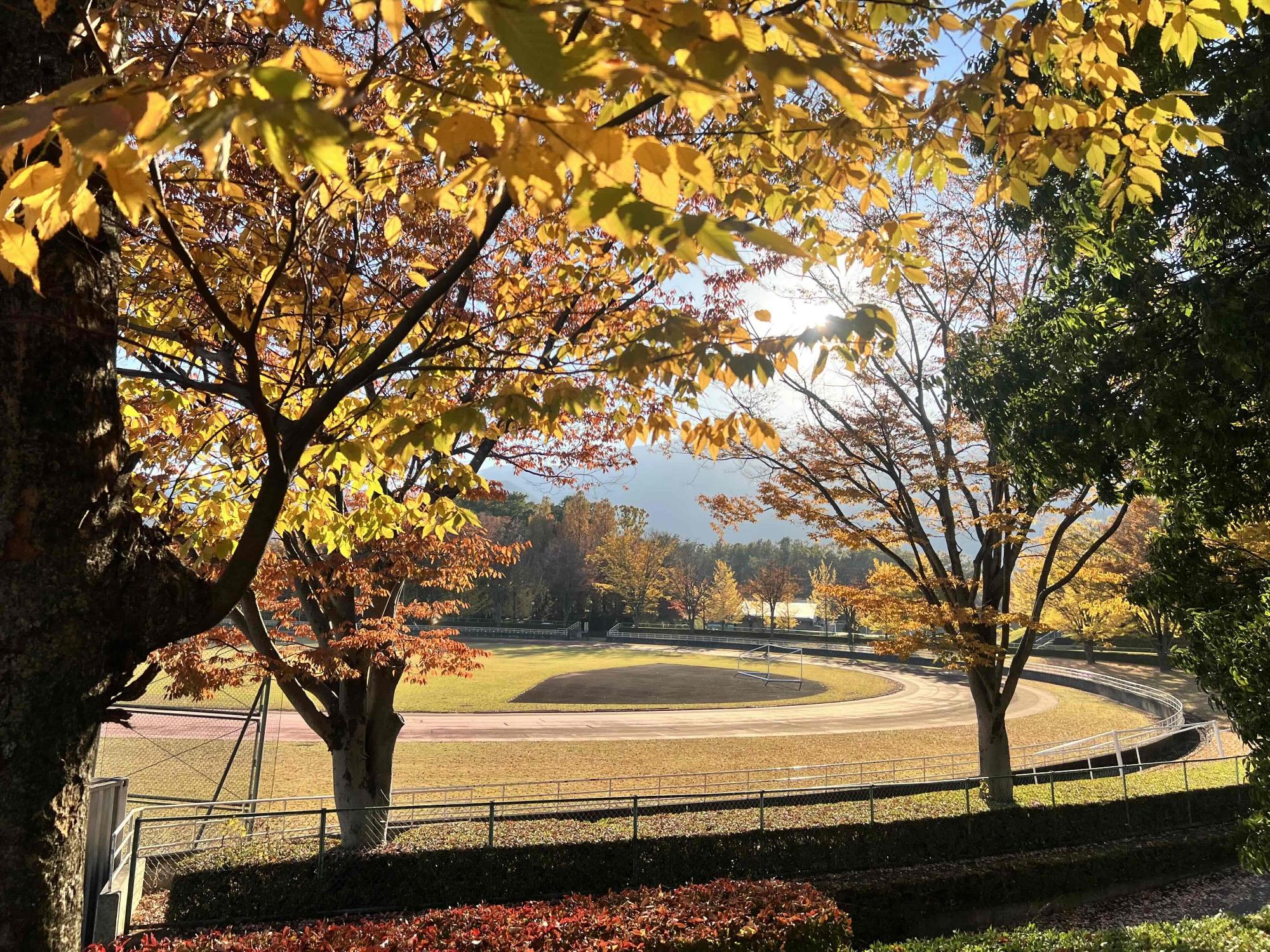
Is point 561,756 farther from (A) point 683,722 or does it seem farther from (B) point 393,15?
(B) point 393,15

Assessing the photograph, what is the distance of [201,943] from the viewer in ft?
17.0

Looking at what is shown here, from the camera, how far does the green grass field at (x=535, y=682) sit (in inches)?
1124

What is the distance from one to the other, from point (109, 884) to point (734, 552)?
397 ft

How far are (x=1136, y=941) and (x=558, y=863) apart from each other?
6618 millimetres

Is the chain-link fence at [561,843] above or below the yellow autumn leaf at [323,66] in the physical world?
below

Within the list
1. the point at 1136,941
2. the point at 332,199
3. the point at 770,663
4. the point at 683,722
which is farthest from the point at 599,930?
the point at 770,663

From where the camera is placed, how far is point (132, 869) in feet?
26.4

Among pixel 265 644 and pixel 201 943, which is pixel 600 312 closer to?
pixel 201 943

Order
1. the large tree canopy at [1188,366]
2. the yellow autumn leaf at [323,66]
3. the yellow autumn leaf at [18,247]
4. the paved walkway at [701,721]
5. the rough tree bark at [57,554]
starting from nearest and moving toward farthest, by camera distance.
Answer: the yellow autumn leaf at [323,66] < the yellow autumn leaf at [18,247] < the rough tree bark at [57,554] < the large tree canopy at [1188,366] < the paved walkway at [701,721]

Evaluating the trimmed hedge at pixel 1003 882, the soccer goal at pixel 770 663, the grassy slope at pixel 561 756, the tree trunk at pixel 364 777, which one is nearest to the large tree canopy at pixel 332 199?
the tree trunk at pixel 364 777

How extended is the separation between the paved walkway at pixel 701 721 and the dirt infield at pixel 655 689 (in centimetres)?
321

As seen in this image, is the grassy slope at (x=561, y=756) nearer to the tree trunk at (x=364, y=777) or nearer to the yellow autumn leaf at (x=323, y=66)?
the tree trunk at (x=364, y=777)

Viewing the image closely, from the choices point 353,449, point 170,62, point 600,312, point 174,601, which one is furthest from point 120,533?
point 600,312

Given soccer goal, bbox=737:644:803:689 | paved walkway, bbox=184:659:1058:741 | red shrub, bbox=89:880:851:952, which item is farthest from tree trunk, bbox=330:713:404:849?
soccer goal, bbox=737:644:803:689
